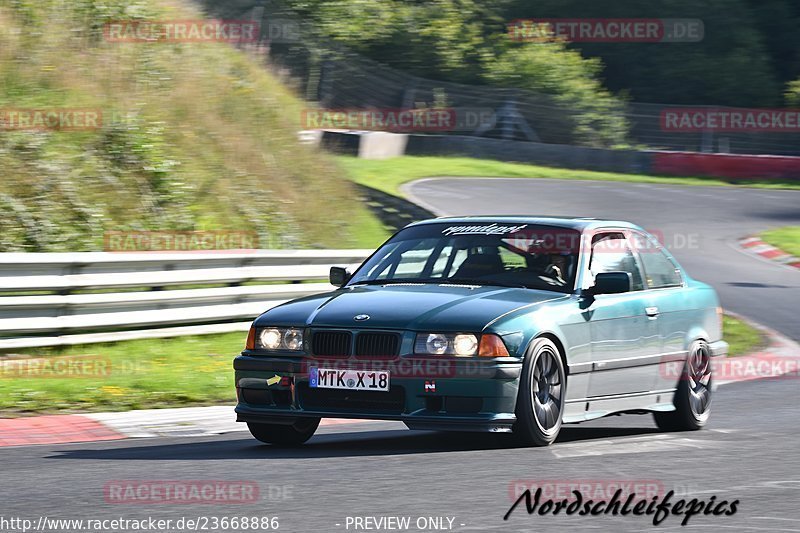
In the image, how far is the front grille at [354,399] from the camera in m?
7.52

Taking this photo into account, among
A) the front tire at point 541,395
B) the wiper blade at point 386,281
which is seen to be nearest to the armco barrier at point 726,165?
the wiper blade at point 386,281

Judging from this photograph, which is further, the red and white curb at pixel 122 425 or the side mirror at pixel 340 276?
the side mirror at pixel 340 276

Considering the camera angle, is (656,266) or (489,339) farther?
(656,266)

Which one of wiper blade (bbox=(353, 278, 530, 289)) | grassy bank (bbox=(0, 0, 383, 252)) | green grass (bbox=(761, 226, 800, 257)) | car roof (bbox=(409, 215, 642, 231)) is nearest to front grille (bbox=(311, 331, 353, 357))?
wiper blade (bbox=(353, 278, 530, 289))

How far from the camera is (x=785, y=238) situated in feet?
84.0

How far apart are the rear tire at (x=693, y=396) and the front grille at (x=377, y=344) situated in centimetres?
277

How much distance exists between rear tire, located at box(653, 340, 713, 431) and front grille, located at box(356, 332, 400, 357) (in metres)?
2.77

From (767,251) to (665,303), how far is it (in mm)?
15850

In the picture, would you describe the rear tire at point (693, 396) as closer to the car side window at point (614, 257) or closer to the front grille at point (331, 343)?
the car side window at point (614, 257)

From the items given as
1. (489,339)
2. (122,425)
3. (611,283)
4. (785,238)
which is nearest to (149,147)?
(122,425)

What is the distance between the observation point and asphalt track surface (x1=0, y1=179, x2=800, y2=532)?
575 centimetres

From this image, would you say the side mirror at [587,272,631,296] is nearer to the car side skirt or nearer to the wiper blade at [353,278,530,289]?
the wiper blade at [353,278,530,289]

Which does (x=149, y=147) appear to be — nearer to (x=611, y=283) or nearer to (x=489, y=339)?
(x=611, y=283)

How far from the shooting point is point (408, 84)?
40.3m
